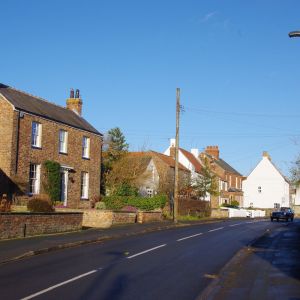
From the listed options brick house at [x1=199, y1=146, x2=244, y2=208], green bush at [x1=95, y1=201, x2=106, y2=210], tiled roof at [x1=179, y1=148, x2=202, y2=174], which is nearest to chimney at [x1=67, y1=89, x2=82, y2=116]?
green bush at [x1=95, y1=201, x2=106, y2=210]

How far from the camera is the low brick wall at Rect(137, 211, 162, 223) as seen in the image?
36.0 m

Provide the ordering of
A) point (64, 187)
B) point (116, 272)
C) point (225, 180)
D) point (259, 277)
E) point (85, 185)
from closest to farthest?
point (259, 277), point (116, 272), point (64, 187), point (85, 185), point (225, 180)

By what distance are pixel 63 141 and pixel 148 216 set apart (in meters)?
8.24

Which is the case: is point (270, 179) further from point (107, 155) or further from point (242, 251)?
point (242, 251)

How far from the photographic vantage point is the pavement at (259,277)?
10477 millimetres

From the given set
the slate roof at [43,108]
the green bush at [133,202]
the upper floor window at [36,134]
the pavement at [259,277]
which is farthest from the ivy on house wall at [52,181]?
the pavement at [259,277]

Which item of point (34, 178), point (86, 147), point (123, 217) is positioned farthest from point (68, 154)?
point (123, 217)

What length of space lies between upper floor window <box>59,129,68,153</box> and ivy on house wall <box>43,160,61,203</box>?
86.0 inches

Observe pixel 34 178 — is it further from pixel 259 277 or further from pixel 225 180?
pixel 225 180

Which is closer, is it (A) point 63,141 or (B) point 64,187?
(B) point 64,187

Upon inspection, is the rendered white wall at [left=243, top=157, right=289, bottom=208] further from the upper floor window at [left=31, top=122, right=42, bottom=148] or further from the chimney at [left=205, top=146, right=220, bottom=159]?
the upper floor window at [left=31, top=122, right=42, bottom=148]

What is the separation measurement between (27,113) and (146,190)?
22.5 metres

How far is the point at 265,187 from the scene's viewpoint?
3634 inches

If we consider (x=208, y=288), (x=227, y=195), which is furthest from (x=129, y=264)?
(x=227, y=195)
